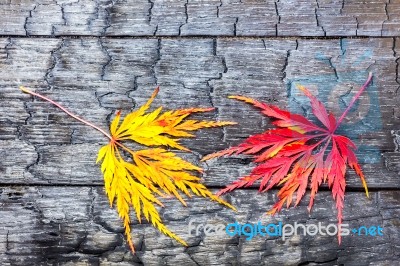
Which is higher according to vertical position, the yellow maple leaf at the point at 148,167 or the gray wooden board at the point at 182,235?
the yellow maple leaf at the point at 148,167

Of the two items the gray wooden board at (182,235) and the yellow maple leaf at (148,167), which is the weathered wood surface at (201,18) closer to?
the yellow maple leaf at (148,167)

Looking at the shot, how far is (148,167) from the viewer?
1135 millimetres

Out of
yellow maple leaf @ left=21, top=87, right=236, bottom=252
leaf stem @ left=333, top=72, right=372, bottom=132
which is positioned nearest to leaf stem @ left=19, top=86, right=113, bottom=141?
yellow maple leaf @ left=21, top=87, right=236, bottom=252

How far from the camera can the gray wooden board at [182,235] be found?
1.14m

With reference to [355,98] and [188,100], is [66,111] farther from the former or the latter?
[355,98]

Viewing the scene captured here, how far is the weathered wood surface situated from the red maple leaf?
0.24m

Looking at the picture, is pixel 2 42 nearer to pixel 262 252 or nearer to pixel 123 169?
pixel 123 169

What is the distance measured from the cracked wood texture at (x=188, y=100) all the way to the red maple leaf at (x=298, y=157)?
21 millimetres

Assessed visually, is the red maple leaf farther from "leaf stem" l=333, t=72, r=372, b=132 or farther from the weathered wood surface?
the weathered wood surface

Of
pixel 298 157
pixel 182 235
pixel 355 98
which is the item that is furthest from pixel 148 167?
pixel 355 98

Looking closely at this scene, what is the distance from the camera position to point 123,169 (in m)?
1.14

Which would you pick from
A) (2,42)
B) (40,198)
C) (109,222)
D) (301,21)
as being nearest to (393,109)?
(301,21)

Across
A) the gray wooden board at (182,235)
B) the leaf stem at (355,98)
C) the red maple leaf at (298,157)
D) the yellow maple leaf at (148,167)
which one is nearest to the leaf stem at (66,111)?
the yellow maple leaf at (148,167)

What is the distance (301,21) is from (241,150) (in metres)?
0.35
